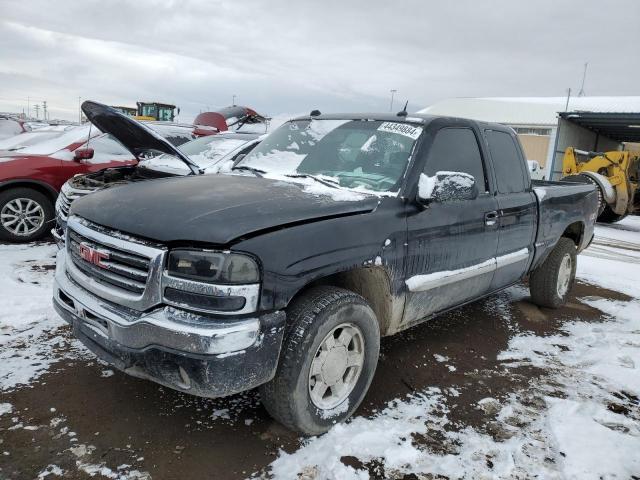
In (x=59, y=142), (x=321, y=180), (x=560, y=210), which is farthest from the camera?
(x=59, y=142)

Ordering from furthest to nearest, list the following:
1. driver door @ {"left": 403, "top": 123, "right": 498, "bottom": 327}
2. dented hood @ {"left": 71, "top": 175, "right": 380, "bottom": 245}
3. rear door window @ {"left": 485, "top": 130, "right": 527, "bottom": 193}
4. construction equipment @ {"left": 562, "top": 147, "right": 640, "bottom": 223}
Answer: construction equipment @ {"left": 562, "top": 147, "right": 640, "bottom": 223} → rear door window @ {"left": 485, "top": 130, "right": 527, "bottom": 193} → driver door @ {"left": 403, "top": 123, "right": 498, "bottom": 327} → dented hood @ {"left": 71, "top": 175, "right": 380, "bottom": 245}

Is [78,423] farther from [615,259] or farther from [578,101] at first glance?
[578,101]

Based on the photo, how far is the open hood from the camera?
4.37 meters

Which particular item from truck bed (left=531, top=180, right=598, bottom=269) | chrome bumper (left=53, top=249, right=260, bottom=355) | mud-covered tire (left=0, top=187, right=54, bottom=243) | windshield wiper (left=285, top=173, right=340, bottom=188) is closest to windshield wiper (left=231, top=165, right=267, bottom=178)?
windshield wiper (left=285, top=173, right=340, bottom=188)

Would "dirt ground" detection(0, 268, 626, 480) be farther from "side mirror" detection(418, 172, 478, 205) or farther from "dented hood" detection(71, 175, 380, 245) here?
"side mirror" detection(418, 172, 478, 205)

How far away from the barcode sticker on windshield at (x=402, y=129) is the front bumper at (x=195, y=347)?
1767mm

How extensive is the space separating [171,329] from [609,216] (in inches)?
591

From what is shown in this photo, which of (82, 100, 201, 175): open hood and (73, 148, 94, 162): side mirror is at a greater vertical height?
(82, 100, 201, 175): open hood

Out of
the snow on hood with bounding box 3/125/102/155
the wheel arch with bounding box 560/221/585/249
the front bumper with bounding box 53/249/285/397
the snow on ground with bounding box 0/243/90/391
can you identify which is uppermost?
the snow on hood with bounding box 3/125/102/155

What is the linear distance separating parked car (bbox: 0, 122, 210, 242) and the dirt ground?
153 inches

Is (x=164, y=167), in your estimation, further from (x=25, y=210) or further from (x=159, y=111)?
(x=159, y=111)

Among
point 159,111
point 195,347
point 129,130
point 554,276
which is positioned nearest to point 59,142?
point 129,130

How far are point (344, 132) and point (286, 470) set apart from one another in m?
2.35

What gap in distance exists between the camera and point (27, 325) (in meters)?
3.95
